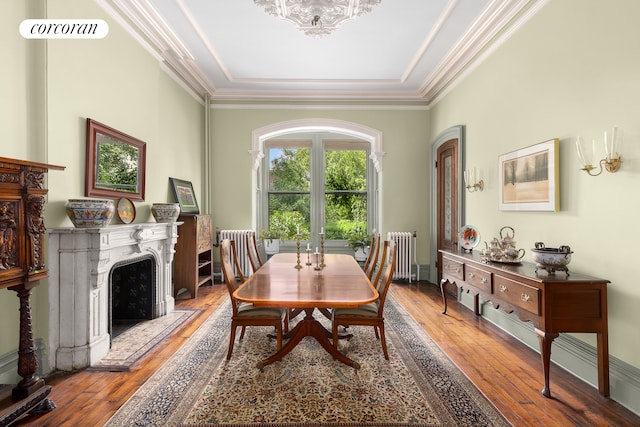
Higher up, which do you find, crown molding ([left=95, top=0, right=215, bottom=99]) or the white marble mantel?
crown molding ([left=95, top=0, right=215, bottom=99])

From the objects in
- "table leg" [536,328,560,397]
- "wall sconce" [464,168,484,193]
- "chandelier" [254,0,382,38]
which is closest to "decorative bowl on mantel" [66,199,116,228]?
"chandelier" [254,0,382,38]

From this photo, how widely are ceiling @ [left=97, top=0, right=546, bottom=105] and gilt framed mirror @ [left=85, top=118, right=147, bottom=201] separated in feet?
3.92

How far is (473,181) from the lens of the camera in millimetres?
4391

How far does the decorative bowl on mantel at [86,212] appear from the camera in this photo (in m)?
2.70

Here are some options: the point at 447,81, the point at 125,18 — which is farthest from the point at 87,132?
the point at 447,81

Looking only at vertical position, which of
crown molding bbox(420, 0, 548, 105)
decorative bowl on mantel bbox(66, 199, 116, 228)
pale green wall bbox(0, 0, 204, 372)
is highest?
crown molding bbox(420, 0, 548, 105)

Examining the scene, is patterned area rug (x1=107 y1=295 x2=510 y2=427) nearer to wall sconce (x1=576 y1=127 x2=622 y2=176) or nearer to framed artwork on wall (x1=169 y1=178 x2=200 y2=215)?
wall sconce (x1=576 y1=127 x2=622 y2=176)

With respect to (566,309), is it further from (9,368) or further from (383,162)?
(383,162)

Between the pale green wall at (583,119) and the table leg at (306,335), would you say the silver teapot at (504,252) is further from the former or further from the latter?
the table leg at (306,335)

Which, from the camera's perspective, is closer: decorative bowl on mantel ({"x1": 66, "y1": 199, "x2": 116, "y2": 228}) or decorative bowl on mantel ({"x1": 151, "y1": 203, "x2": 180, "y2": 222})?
decorative bowl on mantel ({"x1": 66, "y1": 199, "x2": 116, "y2": 228})

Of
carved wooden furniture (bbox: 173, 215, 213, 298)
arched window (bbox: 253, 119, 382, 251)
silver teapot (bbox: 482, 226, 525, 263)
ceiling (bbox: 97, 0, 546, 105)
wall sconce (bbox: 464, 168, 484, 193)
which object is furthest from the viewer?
arched window (bbox: 253, 119, 382, 251)

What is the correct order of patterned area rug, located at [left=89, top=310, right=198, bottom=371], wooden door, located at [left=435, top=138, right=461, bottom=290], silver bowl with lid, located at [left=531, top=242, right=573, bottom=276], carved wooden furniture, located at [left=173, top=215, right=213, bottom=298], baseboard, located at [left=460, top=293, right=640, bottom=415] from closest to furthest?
baseboard, located at [left=460, top=293, right=640, bottom=415] → silver bowl with lid, located at [left=531, top=242, right=573, bottom=276] → patterned area rug, located at [left=89, top=310, right=198, bottom=371] → carved wooden furniture, located at [left=173, top=215, right=213, bottom=298] → wooden door, located at [left=435, top=138, right=461, bottom=290]

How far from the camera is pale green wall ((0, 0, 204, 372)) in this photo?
7.72 feet

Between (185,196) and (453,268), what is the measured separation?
3877 mm
